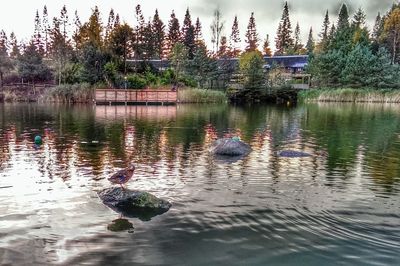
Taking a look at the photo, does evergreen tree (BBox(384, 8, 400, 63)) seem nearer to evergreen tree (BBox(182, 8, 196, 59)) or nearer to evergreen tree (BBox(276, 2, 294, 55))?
evergreen tree (BBox(276, 2, 294, 55))

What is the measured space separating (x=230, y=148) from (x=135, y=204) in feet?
28.4

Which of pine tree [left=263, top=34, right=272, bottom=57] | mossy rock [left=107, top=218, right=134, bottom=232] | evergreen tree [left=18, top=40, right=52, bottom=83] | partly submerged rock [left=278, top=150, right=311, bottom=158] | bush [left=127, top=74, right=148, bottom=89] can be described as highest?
pine tree [left=263, top=34, right=272, bottom=57]

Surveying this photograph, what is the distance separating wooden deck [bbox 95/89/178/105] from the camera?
59.5 metres

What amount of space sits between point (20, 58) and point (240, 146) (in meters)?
66.5

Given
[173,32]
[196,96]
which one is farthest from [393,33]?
[196,96]

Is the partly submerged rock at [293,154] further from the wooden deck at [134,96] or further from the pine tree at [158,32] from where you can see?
the pine tree at [158,32]

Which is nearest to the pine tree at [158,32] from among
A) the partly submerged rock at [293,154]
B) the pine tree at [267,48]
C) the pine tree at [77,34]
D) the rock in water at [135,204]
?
the pine tree at [77,34]

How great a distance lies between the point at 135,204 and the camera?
399 inches

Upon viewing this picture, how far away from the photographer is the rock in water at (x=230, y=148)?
59.1 feet

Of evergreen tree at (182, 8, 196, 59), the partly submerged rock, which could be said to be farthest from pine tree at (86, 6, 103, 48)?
the partly submerged rock

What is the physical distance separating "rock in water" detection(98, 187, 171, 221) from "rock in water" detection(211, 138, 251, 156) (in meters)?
7.85

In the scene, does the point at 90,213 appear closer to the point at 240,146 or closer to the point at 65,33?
the point at 240,146

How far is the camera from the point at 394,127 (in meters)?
30.2

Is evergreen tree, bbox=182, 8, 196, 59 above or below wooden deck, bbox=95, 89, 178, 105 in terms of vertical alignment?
above
